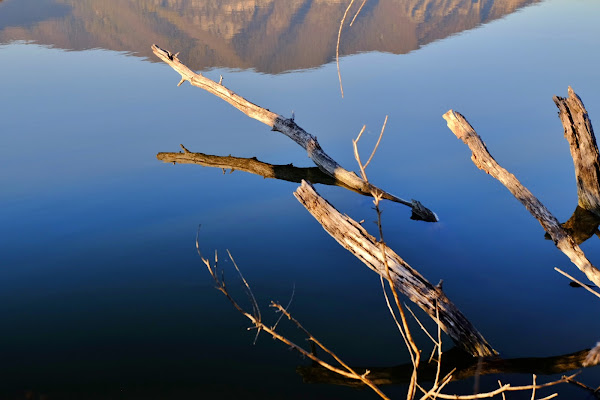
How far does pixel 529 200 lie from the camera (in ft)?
16.7

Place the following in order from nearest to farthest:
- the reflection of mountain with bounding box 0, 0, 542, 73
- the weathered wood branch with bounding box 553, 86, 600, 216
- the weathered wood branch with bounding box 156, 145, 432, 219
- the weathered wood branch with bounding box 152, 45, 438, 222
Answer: the weathered wood branch with bounding box 553, 86, 600, 216
the weathered wood branch with bounding box 152, 45, 438, 222
the weathered wood branch with bounding box 156, 145, 432, 219
the reflection of mountain with bounding box 0, 0, 542, 73

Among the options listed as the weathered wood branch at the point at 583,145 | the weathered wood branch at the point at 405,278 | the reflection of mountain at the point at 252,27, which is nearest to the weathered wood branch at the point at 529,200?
the weathered wood branch at the point at 583,145

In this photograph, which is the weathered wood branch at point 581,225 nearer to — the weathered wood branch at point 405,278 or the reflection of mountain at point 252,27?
the weathered wood branch at point 405,278

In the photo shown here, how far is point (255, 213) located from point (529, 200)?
242 cm

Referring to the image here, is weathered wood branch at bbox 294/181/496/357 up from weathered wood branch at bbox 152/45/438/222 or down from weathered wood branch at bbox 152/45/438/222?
up

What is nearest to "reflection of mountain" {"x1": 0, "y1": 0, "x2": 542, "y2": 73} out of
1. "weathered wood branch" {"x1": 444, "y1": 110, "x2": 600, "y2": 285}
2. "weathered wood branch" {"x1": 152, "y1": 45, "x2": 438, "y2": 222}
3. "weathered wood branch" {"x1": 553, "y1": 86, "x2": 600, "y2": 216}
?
"weathered wood branch" {"x1": 152, "y1": 45, "x2": 438, "y2": 222}

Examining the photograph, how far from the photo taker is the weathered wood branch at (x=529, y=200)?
4300 mm

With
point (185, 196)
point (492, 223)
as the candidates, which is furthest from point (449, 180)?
point (185, 196)

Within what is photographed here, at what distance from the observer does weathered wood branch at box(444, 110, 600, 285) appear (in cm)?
430

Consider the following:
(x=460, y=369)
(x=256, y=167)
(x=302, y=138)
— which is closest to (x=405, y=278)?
(x=460, y=369)

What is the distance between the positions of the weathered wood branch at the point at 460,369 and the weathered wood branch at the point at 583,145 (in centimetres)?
217

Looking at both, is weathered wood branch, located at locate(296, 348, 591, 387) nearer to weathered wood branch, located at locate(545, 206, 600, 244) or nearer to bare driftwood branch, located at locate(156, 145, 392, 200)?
weathered wood branch, located at locate(545, 206, 600, 244)

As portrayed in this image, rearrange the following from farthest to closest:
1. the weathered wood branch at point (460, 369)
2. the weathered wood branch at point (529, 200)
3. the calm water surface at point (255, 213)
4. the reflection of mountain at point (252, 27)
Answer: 1. the reflection of mountain at point (252, 27)
2. the weathered wood branch at point (529, 200)
3. the calm water surface at point (255, 213)
4. the weathered wood branch at point (460, 369)

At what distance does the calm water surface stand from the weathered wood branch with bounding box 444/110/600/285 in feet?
0.84
